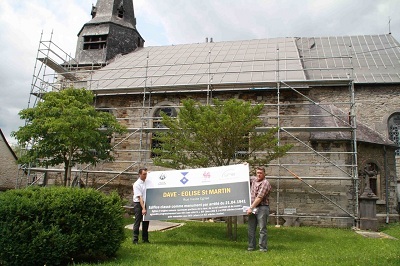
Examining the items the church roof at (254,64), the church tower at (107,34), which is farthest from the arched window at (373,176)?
the church tower at (107,34)

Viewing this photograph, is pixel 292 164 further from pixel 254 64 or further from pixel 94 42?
pixel 94 42

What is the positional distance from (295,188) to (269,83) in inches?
164

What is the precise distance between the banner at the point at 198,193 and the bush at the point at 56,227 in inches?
64.1

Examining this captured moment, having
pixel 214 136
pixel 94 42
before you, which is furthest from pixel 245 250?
pixel 94 42

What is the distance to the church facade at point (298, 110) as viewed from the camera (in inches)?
492

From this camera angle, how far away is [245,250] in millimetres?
6641

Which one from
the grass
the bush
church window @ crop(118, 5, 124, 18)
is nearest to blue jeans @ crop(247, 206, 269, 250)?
the grass

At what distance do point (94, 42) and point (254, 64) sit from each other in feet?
42.6

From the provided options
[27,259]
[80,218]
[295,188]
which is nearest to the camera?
[27,259]

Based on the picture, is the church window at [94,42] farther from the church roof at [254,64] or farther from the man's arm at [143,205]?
the man's arm at [143,205]

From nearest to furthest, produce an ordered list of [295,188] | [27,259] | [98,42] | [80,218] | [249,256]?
[27,259], [80,218], [249,256], [295,188], [98,42]

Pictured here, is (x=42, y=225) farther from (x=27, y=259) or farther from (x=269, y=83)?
(x=269, y=83)

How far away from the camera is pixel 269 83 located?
43.7ft

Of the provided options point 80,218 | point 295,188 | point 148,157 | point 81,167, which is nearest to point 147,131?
point 148,157
